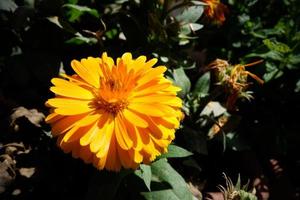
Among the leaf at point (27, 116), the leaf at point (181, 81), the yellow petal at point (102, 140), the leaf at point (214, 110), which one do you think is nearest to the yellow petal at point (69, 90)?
the yellow petal at point (102, 140)

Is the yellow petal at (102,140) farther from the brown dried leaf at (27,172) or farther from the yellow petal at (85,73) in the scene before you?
the brown dried leaf at (27,172)

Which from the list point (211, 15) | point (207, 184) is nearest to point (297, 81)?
point (211, 15)

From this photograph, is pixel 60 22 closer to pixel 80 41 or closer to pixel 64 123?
pixel 80 41

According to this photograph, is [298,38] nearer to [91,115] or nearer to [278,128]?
[278,128]

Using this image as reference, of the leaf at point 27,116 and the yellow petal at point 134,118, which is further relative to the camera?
the leaf at point 27,116

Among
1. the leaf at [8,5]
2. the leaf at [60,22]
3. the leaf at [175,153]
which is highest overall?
the leaf at [8,5]

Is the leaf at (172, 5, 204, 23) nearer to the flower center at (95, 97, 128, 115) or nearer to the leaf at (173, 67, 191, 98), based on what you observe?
the leaf at (173, 67, 191, 98)

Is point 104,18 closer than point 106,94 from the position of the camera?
No
